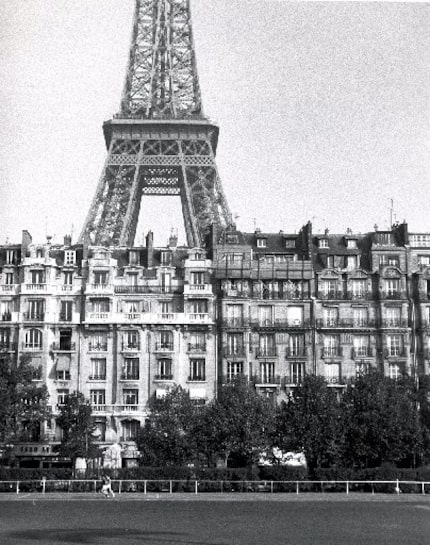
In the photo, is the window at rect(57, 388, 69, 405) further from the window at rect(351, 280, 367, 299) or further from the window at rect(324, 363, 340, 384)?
the window at rect(351, 280, 367, 299)

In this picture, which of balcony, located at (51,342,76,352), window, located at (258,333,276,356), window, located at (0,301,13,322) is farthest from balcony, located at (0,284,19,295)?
window, located at (258,333,276,356)

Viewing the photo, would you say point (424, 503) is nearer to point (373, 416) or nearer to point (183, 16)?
point (373, 416)

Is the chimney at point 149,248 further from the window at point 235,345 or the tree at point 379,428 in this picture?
the tree at point 379,428

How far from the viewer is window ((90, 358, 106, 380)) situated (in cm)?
6794

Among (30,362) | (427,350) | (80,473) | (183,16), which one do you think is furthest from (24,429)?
(183,16)

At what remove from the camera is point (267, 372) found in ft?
226

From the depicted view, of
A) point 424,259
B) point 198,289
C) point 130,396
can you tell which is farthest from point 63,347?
point 424,259

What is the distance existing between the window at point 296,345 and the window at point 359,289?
5107 millimetres

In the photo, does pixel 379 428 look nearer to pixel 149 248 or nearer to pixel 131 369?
pixel 131 369

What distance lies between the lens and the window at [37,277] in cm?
6944

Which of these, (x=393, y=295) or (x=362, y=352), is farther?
(x=393, y=295)

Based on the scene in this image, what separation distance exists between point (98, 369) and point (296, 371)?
1410 cm

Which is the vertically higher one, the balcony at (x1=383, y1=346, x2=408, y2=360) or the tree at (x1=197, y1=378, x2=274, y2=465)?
the balcony at (x1=383, y1=346, x2=408, y2=360)

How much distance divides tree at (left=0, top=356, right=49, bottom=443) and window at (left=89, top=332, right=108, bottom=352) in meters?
5.85
